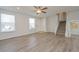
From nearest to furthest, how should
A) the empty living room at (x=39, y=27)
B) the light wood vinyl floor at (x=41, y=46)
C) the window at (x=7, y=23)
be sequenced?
the light wood vinyl floor at (x=41, y=46) < the empty living room at (x=39, y=27) < the window at (x=7, y=23)

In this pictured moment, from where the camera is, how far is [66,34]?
19.9ft

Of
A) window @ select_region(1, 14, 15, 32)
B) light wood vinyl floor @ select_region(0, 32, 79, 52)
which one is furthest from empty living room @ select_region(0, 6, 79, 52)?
light wood vinyl floor @ select_region(0, 32, 79, 52)

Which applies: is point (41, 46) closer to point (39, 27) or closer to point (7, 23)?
point (39, 27)

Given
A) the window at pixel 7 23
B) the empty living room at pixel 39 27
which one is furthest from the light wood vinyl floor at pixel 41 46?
the window at pixel 7 23

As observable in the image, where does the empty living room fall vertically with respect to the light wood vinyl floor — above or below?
above

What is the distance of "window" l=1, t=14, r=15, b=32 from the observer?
18.1 ft

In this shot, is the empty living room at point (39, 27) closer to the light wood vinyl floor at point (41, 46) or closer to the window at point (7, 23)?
the window at point (7, 23)

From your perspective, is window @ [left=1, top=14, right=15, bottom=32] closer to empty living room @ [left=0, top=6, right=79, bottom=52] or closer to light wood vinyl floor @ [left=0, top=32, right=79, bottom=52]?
empty living room @ [left=0, top=6, right=79, bottom=52]

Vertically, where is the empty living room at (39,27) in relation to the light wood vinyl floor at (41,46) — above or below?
above

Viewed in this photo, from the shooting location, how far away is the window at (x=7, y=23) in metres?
5.50

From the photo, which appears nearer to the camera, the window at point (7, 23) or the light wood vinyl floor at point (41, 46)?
the light wood vinyl floor at point (41, 46)

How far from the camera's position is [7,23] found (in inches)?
230
